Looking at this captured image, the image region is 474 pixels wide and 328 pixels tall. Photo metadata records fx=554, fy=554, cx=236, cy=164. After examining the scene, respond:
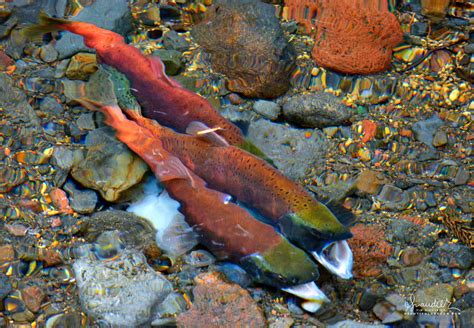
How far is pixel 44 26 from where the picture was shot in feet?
20.0

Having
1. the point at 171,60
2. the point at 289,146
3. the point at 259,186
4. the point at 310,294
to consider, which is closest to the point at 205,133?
the point at 259,186

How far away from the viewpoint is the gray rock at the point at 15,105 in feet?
18.5

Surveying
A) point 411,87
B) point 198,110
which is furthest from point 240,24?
point 411,87

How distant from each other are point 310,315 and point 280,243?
60cm

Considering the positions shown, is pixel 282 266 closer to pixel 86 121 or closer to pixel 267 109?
pixel 267 109

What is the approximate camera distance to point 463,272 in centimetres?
467

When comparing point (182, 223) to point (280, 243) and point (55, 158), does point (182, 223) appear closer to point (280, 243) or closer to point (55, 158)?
point (280, 243)

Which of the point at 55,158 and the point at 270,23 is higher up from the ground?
the point at 270,23

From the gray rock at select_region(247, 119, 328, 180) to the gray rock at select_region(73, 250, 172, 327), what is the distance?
1.63m

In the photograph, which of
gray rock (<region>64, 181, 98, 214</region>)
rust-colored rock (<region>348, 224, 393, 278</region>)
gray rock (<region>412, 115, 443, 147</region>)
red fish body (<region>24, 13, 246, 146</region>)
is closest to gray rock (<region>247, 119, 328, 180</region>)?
red fish body (<region>24, 13, 246, 146</region>)

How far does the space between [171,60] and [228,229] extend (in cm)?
246

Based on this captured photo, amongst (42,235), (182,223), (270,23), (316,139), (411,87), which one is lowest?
(42,235)

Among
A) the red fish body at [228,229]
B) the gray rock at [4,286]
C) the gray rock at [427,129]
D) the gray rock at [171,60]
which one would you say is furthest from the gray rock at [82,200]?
the gray rock at [427,129]

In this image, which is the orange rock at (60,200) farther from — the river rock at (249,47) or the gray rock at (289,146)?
the river rock at (249,47)
